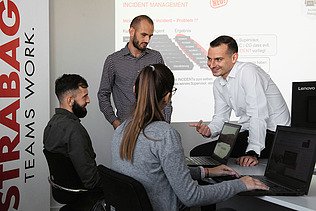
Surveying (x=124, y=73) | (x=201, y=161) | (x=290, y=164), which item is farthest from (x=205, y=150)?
(x=124, y=73)

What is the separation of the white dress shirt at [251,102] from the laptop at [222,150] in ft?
A: 0.40

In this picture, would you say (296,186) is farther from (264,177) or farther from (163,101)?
(163,101)

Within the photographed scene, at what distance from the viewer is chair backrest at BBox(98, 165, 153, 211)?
5.37 ft

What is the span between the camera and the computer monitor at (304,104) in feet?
8.25

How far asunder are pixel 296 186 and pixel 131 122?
0.70m

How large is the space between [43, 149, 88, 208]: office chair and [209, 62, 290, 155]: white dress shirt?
3.06 ft

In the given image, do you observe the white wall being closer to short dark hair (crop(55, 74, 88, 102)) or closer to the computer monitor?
short dark hair (crop(55, 74, 88, 102))

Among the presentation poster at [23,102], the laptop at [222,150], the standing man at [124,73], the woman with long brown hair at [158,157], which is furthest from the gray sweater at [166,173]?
the presentation poster at [23,102]

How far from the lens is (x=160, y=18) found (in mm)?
4621

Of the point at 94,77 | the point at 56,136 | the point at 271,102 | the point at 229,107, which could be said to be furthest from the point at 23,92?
the point at 271,102

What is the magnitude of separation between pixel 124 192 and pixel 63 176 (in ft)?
3.17

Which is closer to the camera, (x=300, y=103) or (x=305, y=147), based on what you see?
(x=305, y=147)

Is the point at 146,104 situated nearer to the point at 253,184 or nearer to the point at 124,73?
the point at 253,184

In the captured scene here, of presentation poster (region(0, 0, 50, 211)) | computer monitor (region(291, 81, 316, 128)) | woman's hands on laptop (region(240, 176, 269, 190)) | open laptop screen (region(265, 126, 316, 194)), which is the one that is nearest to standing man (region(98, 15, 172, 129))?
→ presentation poster (region(0, 0, 50, 211))
